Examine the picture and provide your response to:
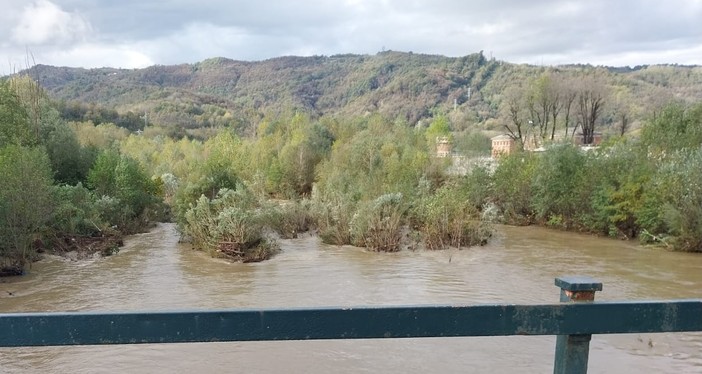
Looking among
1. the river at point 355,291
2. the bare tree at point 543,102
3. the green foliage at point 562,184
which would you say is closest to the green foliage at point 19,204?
the river at point 355,291

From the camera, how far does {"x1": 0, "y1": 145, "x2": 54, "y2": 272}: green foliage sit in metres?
13.7

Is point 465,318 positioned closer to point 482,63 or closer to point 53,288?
point 53,288

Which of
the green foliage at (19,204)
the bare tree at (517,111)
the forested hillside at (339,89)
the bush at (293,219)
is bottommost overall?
the bush at (293,219)

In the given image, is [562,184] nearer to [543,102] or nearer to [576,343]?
[576,343]

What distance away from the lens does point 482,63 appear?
9562 centimetres

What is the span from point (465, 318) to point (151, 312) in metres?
1.12

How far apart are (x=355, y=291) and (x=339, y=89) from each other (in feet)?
296

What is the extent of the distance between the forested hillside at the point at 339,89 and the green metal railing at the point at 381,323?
160ft

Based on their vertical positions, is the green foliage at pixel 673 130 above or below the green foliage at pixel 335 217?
above

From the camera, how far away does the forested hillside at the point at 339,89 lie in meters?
62.3

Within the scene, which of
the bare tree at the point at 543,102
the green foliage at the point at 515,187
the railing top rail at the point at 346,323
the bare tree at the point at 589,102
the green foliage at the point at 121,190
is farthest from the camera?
the bare tree at the point at 589,102

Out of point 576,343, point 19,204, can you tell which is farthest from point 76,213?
point 576,343

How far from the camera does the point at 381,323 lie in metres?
1.96

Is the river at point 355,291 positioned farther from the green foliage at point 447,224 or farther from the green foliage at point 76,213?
the green foliage at point 76,213
